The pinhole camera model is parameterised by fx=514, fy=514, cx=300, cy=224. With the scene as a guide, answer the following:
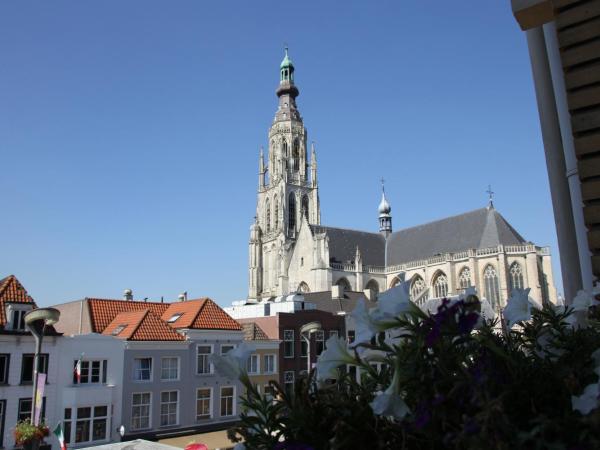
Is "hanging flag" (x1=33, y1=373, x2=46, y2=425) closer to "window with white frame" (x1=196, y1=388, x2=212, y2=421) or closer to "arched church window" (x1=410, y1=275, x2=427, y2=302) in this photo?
"window with white frame" (x1=196, y1=388, x2=212, y2=421)

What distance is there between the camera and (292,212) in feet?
211

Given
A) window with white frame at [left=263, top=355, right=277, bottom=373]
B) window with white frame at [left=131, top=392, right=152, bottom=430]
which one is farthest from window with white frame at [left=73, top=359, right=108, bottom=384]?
window with white frame at [left=263, top=355, right=277, bottom=373]

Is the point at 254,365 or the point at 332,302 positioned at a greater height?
the point at 332,302

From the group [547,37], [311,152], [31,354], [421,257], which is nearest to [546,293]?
[421,257]

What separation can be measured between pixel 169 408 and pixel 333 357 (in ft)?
69.0

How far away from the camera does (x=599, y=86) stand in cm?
338

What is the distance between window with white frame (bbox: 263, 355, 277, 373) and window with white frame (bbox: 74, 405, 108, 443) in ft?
28.6

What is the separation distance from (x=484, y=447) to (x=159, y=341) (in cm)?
2156

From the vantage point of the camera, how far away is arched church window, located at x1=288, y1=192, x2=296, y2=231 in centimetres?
6344

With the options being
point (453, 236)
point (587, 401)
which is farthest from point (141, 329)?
point (453, 236)

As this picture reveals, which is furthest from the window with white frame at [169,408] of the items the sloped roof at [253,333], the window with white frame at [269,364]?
the window with white frame at [269,364]

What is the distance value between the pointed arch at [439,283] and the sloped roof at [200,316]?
3093 centimetres

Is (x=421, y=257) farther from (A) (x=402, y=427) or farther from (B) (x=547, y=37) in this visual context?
(A) (x=402, y=427)

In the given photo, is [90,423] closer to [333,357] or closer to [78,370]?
[78,370]
